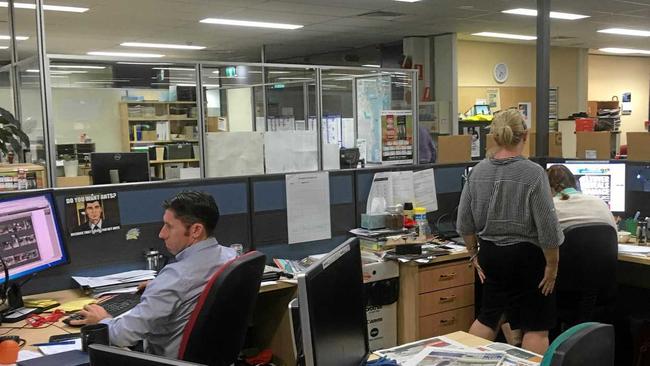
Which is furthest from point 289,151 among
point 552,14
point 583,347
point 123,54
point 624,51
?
point 624,51

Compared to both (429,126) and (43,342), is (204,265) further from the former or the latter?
(429,126)

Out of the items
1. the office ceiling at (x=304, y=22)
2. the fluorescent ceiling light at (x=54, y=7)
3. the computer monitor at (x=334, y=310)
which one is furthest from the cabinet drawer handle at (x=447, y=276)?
the fluorescent ceiling light at (x=54, y=7)

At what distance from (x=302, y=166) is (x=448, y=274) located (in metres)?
1.33

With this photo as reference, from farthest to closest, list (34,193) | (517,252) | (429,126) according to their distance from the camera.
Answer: (429,126), (517,252), (34,193)

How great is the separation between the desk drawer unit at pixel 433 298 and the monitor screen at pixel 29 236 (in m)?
1.74

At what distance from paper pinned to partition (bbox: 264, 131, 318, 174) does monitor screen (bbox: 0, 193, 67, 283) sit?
1622mm

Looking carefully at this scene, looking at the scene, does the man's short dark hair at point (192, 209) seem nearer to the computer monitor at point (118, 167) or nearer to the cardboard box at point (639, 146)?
the cardboard box at point (639, 146)

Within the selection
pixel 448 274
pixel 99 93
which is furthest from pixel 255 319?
pixel 99 93

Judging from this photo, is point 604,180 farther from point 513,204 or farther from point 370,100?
point 370,100

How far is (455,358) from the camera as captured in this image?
6.06 feet

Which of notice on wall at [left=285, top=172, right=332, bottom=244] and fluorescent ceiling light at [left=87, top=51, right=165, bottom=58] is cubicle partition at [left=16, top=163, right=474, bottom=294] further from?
fluorescent ceiling light at [left=87, top=51, right=165, bottom=58]

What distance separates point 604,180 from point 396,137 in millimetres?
1546

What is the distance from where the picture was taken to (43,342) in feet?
6.95

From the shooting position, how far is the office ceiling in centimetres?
677
